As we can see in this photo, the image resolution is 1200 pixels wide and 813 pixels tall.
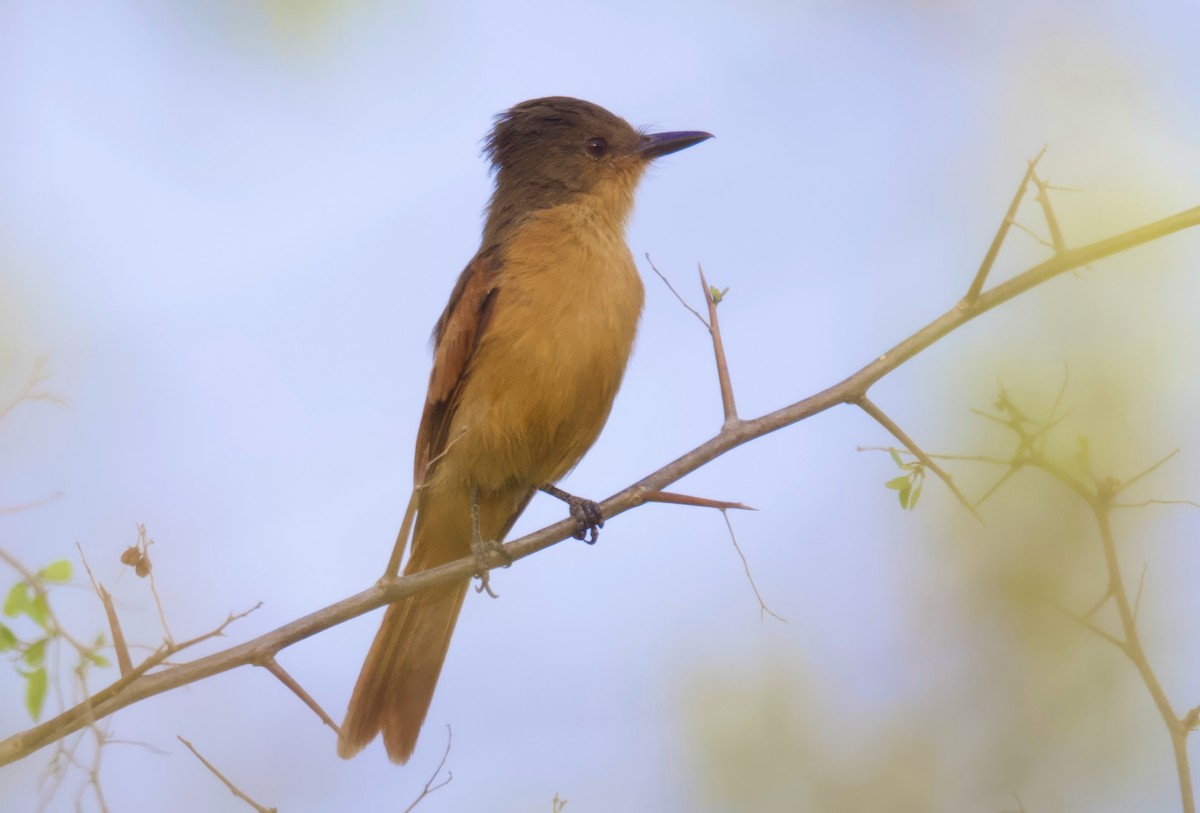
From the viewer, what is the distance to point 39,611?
239 centimetres

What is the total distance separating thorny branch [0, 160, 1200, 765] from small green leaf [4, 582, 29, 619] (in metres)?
0.22

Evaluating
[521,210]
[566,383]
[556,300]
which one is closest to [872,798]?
[566,383]

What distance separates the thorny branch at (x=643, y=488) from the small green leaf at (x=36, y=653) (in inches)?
5.1

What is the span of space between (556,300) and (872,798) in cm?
209

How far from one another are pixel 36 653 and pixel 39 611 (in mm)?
105

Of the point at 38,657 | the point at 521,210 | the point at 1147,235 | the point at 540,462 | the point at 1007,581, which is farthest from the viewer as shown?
the point at 521,210

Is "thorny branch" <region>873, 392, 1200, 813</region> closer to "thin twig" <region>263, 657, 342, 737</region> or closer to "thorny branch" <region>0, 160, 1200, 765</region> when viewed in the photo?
"thorny branch" <region>0, 160, 1200, 765</region>

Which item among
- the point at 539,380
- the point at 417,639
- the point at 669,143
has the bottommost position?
the point at 417,639

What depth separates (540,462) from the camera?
4816mm

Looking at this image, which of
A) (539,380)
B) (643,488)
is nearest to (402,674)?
(539,380)

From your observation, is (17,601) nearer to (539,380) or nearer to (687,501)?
(687,501)

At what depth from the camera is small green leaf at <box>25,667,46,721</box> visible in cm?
246

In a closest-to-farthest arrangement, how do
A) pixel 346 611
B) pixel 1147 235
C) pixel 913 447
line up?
pixel 1147 235 → pixel 913 447 → pixel 346 611

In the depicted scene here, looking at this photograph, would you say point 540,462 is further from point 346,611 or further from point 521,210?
point 346,611
